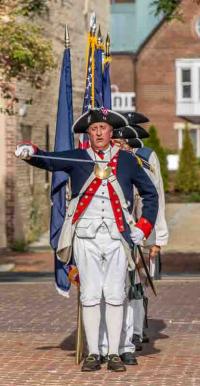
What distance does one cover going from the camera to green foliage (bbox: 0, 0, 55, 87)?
60.5 ft

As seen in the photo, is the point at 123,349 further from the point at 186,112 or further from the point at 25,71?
the point at 186,112

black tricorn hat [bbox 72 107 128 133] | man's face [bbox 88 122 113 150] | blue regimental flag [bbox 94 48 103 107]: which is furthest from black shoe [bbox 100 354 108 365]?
blue regimental flag [bbox 94 48 103 107]

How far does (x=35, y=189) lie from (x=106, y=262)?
17.2 meters

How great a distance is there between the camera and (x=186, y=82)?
5322 centimetres

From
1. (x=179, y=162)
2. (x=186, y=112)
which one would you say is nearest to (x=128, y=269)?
(x=179, y=162)

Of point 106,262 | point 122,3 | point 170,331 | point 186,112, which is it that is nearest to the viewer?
point 106,262

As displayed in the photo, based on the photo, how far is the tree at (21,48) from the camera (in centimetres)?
1844

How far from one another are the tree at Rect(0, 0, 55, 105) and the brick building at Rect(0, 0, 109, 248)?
16.6ft

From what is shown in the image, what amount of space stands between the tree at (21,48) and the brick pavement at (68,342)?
345 centimetres

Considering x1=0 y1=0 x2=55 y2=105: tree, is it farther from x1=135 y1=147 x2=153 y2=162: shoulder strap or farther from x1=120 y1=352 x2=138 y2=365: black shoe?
x1=120 y1=352 x2=138 y2=365: black shoe

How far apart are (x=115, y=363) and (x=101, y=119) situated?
6.18 ft

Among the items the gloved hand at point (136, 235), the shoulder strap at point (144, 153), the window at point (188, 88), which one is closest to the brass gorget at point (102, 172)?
the gloved hand at point (136, 235)

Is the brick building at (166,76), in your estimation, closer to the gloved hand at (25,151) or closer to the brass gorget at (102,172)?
the brass gorget at (102,172)

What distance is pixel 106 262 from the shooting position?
1039cm
